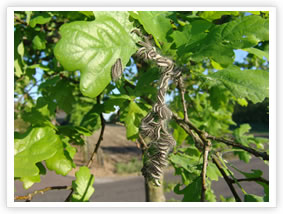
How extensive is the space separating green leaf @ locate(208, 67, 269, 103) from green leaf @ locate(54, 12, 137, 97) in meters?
0.36

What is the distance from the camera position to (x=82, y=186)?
→ 4.07ft

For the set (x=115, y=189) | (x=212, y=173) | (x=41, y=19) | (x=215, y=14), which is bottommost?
(x=115, y=189)

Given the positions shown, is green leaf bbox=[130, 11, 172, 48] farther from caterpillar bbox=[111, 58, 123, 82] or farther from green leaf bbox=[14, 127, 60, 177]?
green leaf bbox=[14, 127, 60, 177]

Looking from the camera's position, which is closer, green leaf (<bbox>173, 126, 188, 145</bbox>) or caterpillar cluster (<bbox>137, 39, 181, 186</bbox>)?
caterpillar cluster (<bbox>137, 39, 181, 186</bbox>)

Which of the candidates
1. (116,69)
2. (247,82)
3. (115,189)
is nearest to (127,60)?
(116,69)

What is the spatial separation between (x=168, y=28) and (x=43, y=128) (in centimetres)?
73

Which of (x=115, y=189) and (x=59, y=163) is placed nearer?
(x=59, y=163)

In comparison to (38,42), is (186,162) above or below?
below

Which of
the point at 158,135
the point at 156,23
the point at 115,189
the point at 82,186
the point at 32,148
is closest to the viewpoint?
the point at 158,135

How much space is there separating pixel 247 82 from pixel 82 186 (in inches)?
37.3

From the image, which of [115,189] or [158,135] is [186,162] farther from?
[115,189]

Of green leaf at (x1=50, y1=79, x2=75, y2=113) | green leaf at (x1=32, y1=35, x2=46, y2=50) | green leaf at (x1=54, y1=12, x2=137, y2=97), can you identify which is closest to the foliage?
green leaf at (x1=54, y1=12, x2=137, y2=97)

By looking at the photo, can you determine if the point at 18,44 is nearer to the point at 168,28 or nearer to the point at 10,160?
the point at 10,160

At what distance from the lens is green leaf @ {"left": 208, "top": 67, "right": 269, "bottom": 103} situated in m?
0.76
